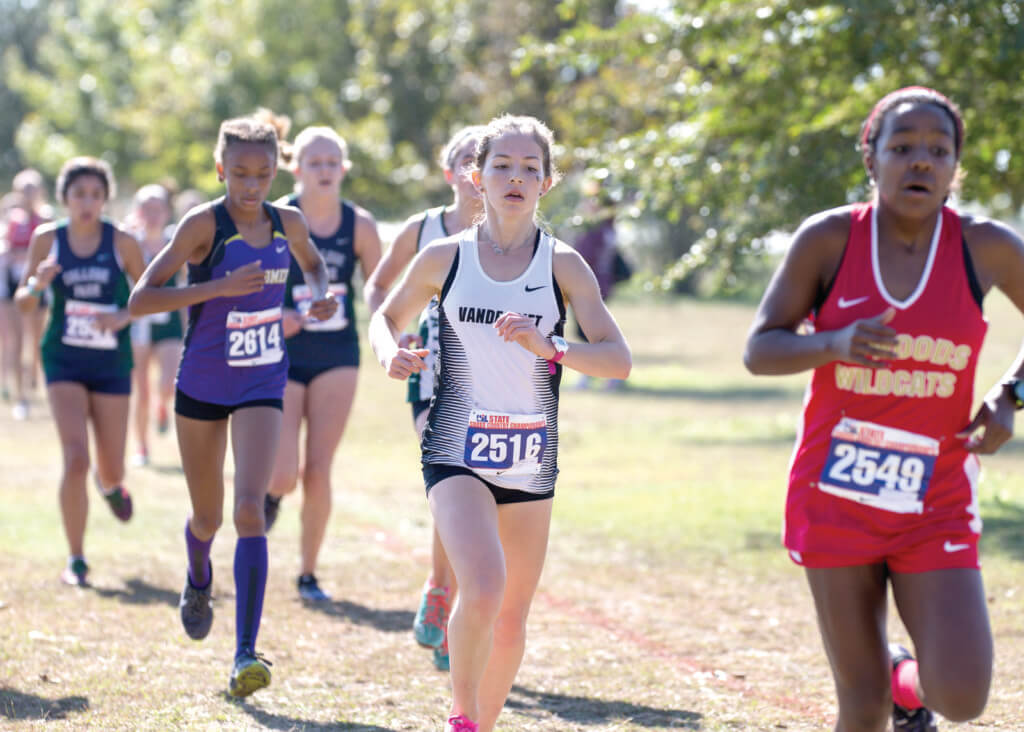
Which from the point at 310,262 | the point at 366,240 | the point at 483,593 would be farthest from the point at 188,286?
the point at 483,593

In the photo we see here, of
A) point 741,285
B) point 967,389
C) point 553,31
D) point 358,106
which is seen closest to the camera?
point 967,389

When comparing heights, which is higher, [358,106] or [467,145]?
[358,106]

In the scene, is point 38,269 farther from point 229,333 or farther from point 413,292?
point 413,292

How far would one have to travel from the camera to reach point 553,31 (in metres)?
23.8

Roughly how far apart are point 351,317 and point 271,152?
5.68 feet

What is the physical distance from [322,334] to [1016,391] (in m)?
4.31

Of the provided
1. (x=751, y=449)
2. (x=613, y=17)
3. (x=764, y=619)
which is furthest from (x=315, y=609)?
(x=613, y=17)

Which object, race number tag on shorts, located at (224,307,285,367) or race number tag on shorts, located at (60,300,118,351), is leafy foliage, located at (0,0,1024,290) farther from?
race number tag on shorts, located at (224,307,285,367)

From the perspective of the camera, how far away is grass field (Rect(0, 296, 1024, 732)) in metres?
5.64

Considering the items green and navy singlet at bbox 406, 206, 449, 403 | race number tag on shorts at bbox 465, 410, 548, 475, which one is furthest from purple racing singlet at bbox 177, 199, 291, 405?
race number tag on shorts at bbox 465, 410, 548, 475

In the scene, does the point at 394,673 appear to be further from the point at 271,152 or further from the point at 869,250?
the point at 869,250

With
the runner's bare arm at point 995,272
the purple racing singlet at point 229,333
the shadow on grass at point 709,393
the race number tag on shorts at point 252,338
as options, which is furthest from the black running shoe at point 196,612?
the shadow on grass at point 709,393

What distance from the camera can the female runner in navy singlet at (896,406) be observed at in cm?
375

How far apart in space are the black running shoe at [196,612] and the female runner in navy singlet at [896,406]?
10.0 ft
